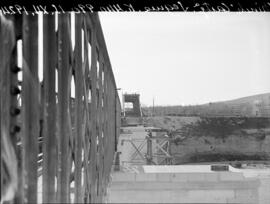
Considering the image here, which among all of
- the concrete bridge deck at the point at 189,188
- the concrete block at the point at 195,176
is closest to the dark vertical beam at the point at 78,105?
Answer: the concrete bridge deck at the point at 189,188

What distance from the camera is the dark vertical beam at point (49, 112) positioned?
2.11 m

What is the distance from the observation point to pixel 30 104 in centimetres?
189

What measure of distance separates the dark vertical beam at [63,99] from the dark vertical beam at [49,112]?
152mm

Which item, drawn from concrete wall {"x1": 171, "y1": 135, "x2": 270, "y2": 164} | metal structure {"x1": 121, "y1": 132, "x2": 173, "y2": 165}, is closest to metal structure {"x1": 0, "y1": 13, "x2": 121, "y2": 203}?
metal structure {"x1": 121, "y1": 132, "x2": 173, "y2": 165}

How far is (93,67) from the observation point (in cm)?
389

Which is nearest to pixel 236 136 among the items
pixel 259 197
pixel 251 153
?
pixel 251 153

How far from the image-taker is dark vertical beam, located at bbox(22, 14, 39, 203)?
1856mm

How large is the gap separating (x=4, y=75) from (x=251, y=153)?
182ft

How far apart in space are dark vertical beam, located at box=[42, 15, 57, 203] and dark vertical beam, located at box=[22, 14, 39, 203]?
0.17 m

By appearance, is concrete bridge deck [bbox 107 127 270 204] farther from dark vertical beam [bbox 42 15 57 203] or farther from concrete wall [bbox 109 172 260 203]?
dark vertical beam [bbox 42 15 57 203]

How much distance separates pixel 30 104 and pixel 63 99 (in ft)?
1.58

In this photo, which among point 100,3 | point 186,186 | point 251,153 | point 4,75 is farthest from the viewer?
point 251,153

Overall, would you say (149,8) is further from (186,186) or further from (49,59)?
(186,186)

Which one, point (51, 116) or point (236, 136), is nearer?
point (51, 116)
